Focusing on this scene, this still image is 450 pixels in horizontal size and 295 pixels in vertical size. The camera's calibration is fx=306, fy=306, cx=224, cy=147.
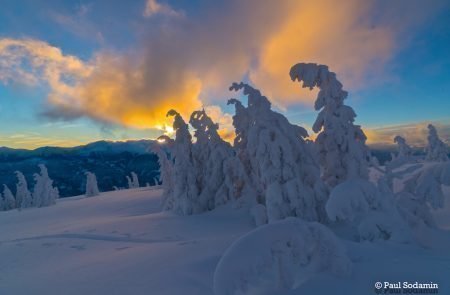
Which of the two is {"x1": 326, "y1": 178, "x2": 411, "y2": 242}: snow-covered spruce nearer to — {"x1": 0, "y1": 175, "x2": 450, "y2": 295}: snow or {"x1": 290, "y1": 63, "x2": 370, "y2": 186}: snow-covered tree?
{"x1": 0, "y1": 175, "x2": 450, "y2": 295}: snow

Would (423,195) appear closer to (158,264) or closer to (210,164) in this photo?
(158,264)

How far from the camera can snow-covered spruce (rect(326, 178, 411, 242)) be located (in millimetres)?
9812

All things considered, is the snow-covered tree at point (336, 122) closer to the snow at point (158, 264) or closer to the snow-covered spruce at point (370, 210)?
the snow at point (158, 264)

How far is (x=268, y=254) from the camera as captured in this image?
5.83 meters

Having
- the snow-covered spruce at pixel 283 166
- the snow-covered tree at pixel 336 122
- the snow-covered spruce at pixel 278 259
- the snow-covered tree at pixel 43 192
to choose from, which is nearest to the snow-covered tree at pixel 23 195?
the snow-covered tree at pixel 43 192

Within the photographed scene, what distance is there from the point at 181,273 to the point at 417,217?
11661 millimetres

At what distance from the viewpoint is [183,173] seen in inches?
997

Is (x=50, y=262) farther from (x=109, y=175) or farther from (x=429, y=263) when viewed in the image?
(x=109, y=175)

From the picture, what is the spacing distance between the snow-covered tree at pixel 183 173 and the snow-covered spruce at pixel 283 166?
28.6ft

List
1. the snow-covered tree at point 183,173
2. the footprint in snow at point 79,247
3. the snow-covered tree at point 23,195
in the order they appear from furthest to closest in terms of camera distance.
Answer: the snow-covered tree at point 23,195 < the snow-covered tree at point 183,173 < the footprint in snow at point 79,247

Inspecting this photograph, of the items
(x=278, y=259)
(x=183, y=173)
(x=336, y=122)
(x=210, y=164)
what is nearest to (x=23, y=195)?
(x=183, y=173)

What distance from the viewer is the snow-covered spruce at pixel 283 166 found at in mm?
16547

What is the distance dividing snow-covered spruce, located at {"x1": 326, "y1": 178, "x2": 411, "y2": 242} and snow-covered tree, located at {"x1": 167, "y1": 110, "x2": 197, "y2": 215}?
15.1 m

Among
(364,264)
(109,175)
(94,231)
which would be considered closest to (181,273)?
(364,264)
